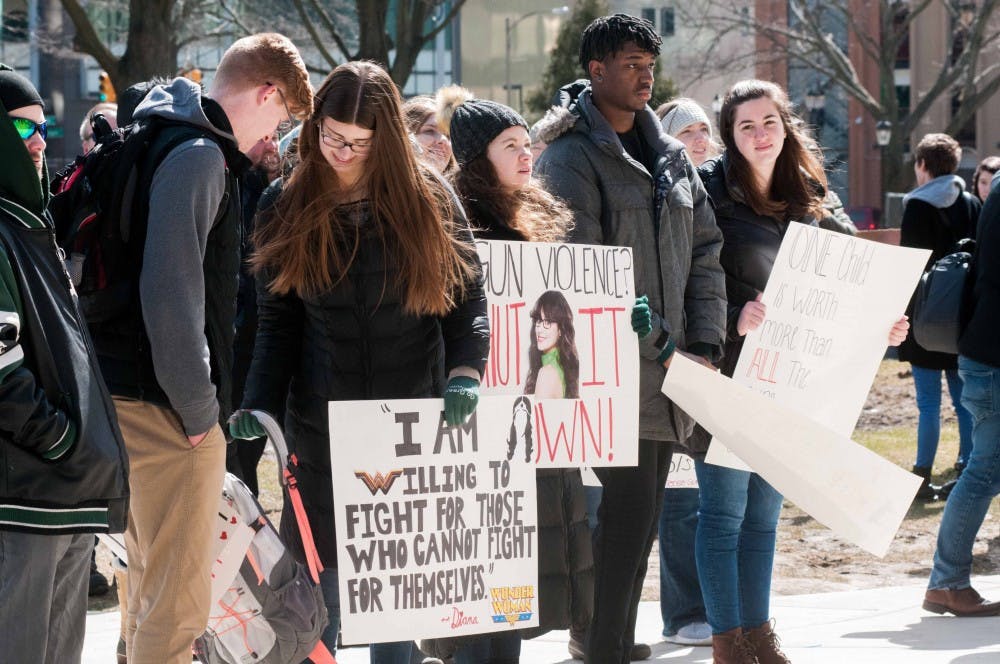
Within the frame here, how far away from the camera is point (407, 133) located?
4.09 meters

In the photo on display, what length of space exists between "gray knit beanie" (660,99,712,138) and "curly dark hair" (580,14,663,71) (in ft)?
5.61

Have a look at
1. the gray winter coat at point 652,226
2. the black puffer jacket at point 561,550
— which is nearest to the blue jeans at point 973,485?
the gray winter coat at point 652,226

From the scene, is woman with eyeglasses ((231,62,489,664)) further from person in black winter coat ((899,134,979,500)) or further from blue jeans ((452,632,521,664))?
person in black winter coat ((899,134,979,500))

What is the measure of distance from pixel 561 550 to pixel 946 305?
2534 millimetres

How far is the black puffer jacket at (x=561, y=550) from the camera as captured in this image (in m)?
4.41

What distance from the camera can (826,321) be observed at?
17.7 feet

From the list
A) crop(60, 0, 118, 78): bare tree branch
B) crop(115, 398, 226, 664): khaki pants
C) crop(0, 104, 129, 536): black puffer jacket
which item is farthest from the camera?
crop(60, 0, 118, 78): bare tree branch

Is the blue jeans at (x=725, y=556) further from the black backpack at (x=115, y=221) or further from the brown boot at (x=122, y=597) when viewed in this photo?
the black backpack at (x=115, y=221)

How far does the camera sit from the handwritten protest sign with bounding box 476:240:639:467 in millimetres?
4508

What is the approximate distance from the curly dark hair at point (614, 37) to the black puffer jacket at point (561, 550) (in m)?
0.67

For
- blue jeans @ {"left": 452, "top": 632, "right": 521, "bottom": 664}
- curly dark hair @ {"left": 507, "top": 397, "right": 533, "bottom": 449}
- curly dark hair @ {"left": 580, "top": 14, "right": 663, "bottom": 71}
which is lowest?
blue jeans @ {"left": 452, "top": 632, "right": 521, "bottom": 664}

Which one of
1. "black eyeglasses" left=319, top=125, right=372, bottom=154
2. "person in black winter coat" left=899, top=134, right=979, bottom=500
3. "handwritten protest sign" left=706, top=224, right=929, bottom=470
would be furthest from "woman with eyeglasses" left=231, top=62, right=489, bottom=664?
"person in black winter coat" left=899, top=134, right=979, bottom=500

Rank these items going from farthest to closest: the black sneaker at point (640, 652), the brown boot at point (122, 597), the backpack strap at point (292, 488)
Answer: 1. the black sneaker at point (640, 652)
2. the brown boot at point (122, 597)
3. the backpack strap at point (292, 488)

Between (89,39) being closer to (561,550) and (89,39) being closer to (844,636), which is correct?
(844,636)
